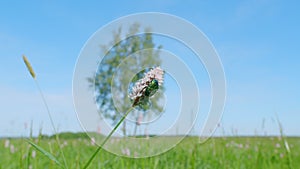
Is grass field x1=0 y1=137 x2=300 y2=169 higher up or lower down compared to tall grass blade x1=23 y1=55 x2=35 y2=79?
lower down

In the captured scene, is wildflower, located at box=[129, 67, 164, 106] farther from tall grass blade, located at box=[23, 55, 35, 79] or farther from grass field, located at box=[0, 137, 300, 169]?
grass field, located at box=[0, 137, 300, 169]

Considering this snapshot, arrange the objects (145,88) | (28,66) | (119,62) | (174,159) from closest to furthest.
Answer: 1. (145,88)
2. (28,66)
3. (119,62)
4. (174,159)

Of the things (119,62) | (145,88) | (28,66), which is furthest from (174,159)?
(145,88)

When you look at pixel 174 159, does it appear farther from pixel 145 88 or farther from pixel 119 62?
pixel 145 88

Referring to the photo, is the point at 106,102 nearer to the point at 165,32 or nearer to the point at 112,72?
the point at 112,72

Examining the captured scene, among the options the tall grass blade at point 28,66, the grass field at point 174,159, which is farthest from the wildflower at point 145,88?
the grass field at point 174,159

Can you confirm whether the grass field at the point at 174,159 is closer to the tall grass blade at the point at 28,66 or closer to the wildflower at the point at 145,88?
the tall grass blade at the point at 28,66

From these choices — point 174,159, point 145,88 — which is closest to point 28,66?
point 145,88

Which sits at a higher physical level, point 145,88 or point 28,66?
point 28,66

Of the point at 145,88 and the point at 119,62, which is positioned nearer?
the point at 145,88

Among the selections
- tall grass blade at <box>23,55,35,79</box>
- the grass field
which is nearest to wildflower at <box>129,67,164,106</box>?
tall grass blade at <box>23,55,35,79</box>

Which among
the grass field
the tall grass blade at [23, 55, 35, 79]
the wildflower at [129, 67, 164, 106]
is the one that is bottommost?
the grass field

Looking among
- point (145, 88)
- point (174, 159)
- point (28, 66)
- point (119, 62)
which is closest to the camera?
point (145, 88)

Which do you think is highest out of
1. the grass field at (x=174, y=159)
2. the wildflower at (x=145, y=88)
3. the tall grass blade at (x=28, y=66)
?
the tall grass blade at (x=28, y=66)
